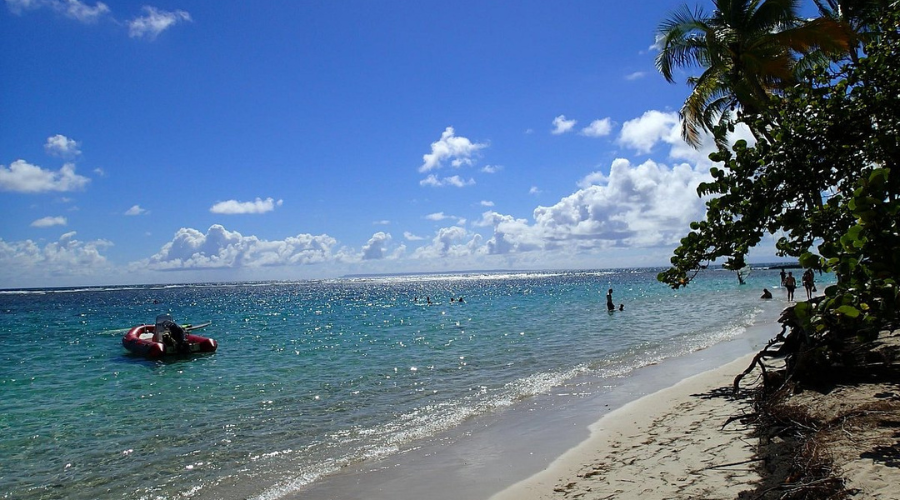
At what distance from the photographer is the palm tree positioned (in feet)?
36.9

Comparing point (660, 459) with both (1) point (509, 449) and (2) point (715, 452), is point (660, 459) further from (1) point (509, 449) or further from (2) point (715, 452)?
(1) point (509, 449)

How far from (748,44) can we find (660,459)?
1091 centimetres

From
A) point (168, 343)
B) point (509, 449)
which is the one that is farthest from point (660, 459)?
point (168, 343)

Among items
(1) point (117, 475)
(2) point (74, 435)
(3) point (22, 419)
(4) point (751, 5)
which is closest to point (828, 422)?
(1) point (117, 475)

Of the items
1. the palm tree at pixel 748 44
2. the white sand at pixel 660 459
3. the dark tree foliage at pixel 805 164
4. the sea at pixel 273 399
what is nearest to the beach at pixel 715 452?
the white sand at pixel 660 459

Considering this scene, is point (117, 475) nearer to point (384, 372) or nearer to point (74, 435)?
point (74, 435)

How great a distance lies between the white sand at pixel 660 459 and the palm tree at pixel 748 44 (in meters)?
6.74

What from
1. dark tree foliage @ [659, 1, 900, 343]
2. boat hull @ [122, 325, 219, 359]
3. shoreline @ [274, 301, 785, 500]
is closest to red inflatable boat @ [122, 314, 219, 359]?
boat hull @ [122, 325, 219, 359]

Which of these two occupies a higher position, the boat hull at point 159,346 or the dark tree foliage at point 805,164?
the dark tree foliage at point 805,164

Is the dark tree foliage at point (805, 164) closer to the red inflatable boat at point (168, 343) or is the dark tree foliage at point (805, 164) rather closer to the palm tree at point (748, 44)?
the palm tree at point (748, 44)

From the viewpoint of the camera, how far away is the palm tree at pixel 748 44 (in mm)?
11234

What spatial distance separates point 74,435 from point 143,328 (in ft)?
52.5

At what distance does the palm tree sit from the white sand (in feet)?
22.1

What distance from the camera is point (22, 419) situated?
11609 millimetres
